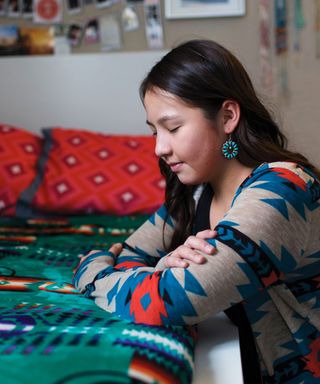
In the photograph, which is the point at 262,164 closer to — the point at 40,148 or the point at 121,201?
the point at 121,201

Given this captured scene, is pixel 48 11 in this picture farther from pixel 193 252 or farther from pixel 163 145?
pixel 193 252

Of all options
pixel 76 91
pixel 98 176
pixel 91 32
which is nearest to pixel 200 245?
pixel 98 176

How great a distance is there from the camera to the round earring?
3.57 ft

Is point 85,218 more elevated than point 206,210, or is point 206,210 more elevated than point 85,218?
point 206,210

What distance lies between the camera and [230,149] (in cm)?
109

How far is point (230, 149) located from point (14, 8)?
87.8 inches

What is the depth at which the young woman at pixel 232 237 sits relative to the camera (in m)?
0.84

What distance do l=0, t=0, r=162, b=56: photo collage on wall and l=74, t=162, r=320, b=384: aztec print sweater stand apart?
6.84 ft

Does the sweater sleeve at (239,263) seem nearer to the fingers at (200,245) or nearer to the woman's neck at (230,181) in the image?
the fingers at (200,245)

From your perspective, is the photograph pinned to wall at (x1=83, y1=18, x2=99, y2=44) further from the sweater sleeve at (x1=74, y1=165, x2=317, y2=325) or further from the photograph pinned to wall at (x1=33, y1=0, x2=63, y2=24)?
the sweater sleeve at (x1=74, y1=165, x2=317, y2=325)

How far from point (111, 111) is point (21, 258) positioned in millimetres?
1565

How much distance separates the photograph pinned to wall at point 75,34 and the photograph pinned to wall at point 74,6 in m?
0.07

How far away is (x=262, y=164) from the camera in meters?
1.04

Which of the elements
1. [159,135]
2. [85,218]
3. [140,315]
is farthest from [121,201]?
[140,315]
